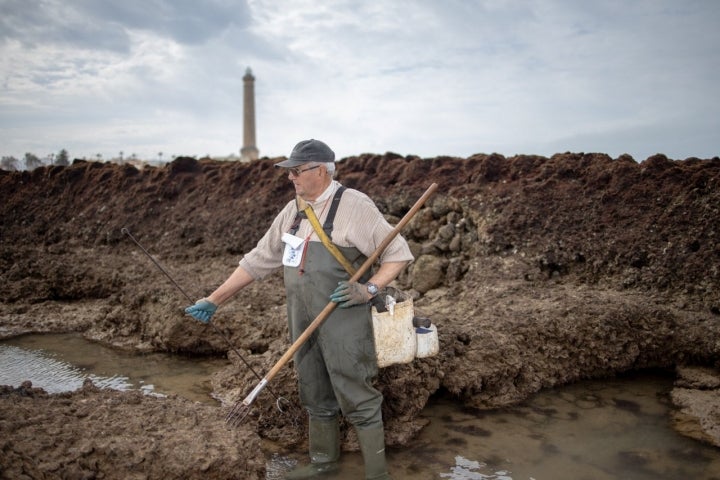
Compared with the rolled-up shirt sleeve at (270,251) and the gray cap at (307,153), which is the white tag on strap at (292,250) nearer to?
the rolled-up shirt sleeve at (270,251)

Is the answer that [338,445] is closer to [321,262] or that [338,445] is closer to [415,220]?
[321,262]

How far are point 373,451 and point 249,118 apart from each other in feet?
136

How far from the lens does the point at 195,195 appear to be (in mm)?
10977

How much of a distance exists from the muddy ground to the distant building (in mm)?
31122

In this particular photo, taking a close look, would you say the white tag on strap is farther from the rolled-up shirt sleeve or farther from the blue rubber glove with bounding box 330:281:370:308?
the blue rubber glove with bounding box 330:281:370:308

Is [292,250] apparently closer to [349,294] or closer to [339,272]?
[339,272]

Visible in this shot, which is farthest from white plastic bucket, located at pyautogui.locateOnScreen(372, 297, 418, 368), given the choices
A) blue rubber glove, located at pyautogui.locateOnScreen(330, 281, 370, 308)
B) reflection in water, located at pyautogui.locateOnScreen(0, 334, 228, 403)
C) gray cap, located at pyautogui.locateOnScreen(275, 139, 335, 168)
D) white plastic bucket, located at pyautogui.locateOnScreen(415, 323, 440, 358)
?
reflection in water, located at pyautogui.locateOnScreen(0, 334, 228, 403)

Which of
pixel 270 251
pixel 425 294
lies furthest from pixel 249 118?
pixel 270 251

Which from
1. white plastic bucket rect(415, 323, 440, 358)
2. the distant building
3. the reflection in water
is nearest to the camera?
white plastic bucket rect(415, 323, 440, 358)

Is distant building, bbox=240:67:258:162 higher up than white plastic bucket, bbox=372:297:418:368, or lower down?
higher up

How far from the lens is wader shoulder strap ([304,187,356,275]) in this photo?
328 centimetres

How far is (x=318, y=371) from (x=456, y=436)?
1.27m

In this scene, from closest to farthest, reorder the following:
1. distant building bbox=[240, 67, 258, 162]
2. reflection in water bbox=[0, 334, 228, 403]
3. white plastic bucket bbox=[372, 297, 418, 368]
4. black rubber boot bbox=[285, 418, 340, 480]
Answer: white plastic bucket bbox=[372, 297, 418, 368]
black rubber boot bbox=[285, 418, 340, 480]
reflection in water bbox=[0, 334, 228, 403]
distant building bbox=[240, 67, 258, 162]

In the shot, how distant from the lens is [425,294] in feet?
23.5
